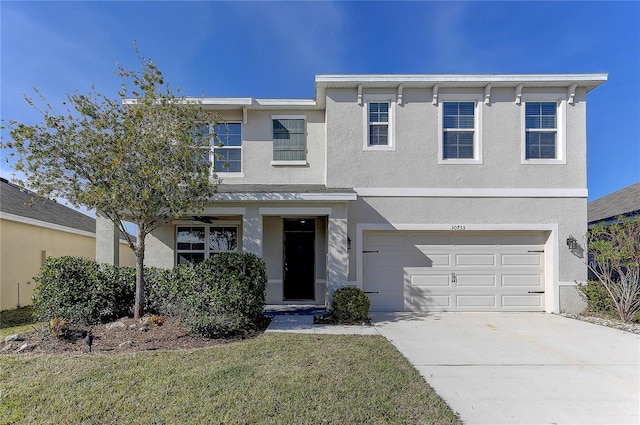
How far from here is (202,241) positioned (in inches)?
415

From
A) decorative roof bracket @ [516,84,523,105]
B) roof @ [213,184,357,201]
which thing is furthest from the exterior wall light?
roof @ [213,184,357,201]

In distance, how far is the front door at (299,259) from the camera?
10.4m

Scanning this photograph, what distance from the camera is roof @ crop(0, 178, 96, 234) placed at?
10.3 m

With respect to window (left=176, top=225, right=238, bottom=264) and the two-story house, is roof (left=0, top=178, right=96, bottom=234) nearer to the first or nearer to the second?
window (left=176, top=225, right=238, bottom=264)

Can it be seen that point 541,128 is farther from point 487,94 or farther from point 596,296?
point 596,296

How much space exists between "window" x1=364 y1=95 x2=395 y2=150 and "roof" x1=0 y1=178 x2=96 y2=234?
888 cm

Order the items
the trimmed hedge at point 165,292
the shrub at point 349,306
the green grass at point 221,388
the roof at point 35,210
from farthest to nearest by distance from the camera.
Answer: the roof at point 35,210
the shrub at point 349,306
the trimmed hedge at point 165,292
the green grass at point 221,388

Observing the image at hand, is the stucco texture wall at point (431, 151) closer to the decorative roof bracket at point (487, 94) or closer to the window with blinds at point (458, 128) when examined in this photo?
the decorative roof bracket at point (487, 94)

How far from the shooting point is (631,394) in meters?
4.15

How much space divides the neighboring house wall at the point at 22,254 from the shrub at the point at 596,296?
54.2 ft

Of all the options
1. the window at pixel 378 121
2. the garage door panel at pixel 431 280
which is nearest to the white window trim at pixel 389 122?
the window at pixel 378 121

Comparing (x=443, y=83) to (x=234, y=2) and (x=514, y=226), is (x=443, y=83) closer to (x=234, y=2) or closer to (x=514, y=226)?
(x=514, y=226)

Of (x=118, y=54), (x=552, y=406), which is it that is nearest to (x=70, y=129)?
(x=118, y=54)

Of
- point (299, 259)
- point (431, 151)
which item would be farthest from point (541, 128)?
point (299, 259)
